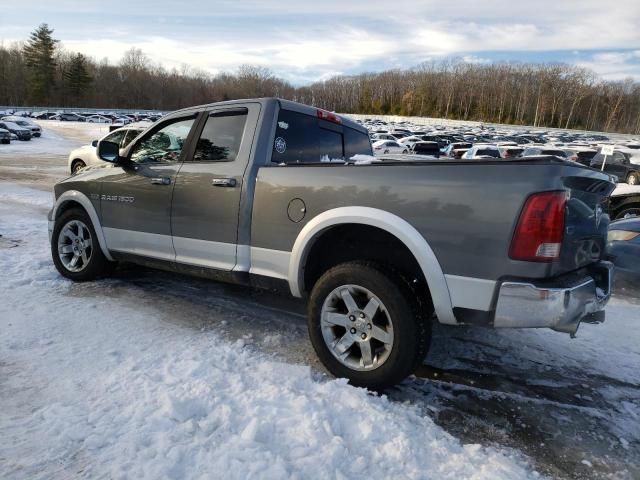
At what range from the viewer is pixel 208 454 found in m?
2.34

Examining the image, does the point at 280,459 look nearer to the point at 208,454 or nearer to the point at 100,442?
the point at 208,454

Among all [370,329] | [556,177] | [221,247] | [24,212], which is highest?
[556,177]

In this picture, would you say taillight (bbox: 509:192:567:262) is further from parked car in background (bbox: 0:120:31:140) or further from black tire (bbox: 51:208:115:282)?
parked car in background (bbox: 0:120:31:140)

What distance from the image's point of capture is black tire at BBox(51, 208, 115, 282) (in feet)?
16.0

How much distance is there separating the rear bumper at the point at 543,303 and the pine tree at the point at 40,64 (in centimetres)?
11065

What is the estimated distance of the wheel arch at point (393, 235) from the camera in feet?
9.14

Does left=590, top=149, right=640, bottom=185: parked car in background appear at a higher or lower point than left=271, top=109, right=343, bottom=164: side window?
lower

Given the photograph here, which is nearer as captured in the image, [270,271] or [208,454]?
[208,454]

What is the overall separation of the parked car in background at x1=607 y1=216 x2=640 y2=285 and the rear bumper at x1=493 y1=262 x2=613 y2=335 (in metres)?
3.58


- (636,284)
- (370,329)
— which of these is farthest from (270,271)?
(636,284)

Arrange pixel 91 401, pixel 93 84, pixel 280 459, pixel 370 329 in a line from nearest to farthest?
pixel 280 459 < pixel 91 401 < pixel 370 329 < pixel 93 84

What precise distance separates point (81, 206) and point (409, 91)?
127022 millimetres

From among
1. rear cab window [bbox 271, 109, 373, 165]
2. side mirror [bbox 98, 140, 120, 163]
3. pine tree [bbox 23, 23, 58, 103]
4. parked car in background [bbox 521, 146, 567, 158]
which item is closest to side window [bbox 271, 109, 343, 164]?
rear cab window [bbox 271, 109, 373, 165]

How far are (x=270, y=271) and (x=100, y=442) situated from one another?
1.59m
